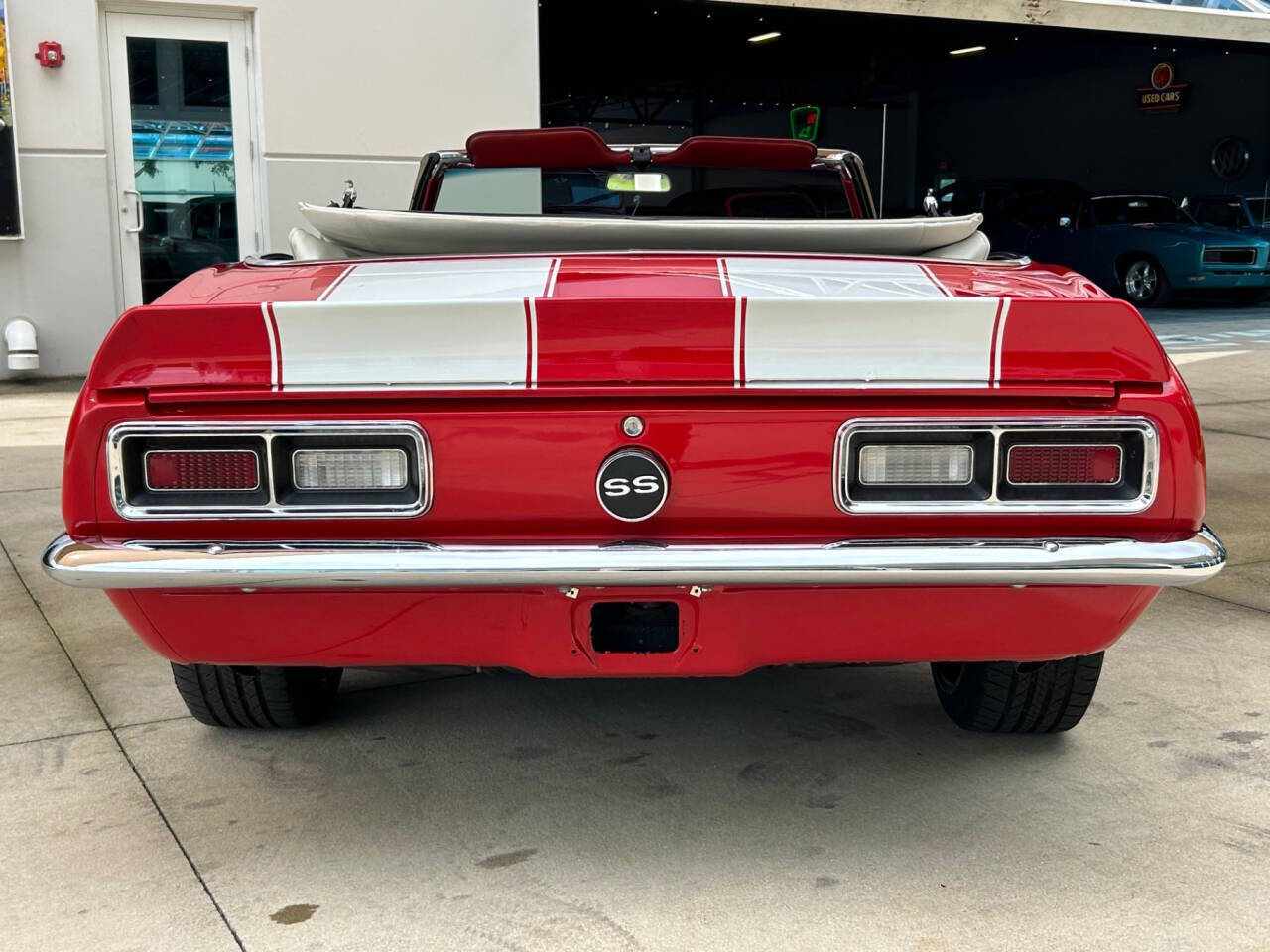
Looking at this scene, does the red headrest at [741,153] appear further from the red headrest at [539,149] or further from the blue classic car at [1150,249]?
the blue classic car at [1150,249]

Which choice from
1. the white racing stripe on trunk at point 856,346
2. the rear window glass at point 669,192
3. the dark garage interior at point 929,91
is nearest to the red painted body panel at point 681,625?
the white racing stripe on trunk at point 856,346

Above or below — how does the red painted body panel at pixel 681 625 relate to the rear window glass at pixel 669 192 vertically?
below

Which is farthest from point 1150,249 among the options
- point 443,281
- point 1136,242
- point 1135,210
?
point 443,281

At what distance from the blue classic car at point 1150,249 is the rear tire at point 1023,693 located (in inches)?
534

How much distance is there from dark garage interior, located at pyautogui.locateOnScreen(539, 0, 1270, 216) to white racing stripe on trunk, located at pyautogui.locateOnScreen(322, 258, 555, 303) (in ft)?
43.6

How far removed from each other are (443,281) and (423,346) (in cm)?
28

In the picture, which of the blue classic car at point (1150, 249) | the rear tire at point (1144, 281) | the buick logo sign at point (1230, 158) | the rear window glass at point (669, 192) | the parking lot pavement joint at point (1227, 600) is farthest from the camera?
the buick logo sign at point (1230, 158)

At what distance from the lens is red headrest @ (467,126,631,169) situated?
11.5ft

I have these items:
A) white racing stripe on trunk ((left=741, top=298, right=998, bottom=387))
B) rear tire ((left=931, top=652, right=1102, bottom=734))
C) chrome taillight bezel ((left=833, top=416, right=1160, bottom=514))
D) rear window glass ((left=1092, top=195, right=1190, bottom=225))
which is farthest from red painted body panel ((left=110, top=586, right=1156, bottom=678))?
rear window glass ((left=1092, top=195, right=1190, bottom=225))

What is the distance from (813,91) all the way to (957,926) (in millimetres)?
29724

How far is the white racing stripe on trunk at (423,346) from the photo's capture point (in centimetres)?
209

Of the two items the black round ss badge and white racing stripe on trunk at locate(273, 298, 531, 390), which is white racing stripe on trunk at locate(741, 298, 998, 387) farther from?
white racing stripe on trunk at locate(273, 298, 531, 390)

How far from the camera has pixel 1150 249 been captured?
1527cm

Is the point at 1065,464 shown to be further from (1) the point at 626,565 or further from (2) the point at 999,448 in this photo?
(1) the point at 626,565
